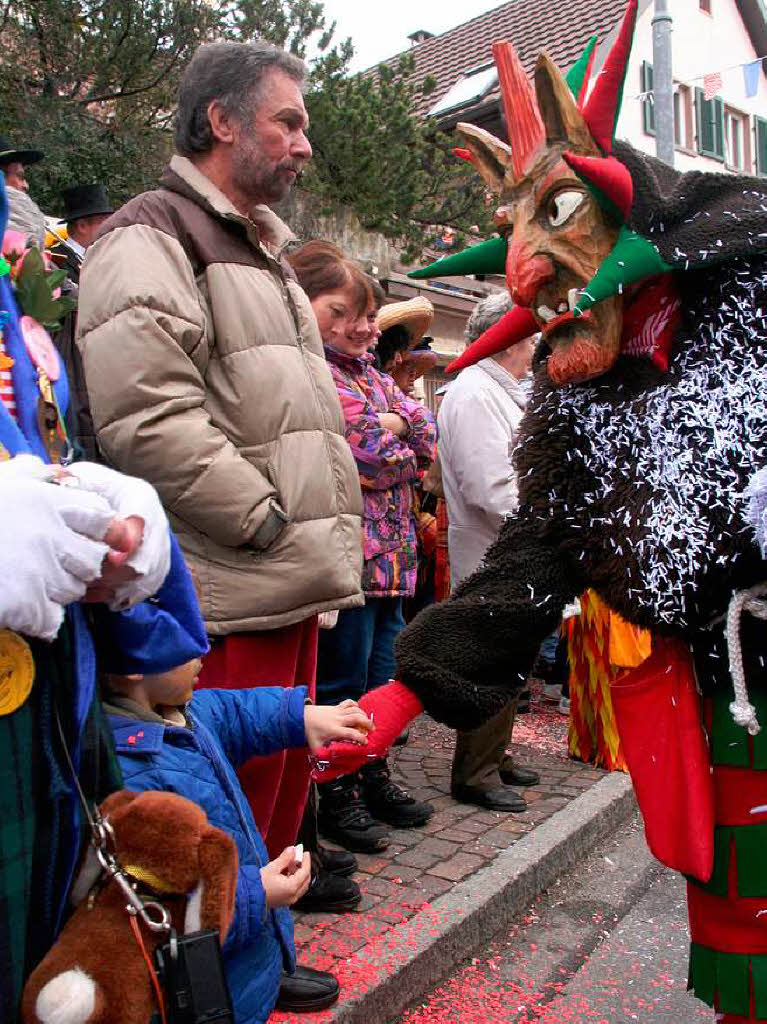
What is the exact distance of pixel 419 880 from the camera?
3.18 metres

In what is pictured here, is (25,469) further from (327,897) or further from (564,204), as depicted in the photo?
(327,897)

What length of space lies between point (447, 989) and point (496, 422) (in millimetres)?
2121

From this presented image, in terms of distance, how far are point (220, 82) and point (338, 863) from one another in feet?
7.53

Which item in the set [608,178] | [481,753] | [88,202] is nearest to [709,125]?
[88,202]

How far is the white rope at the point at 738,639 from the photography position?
164 cm

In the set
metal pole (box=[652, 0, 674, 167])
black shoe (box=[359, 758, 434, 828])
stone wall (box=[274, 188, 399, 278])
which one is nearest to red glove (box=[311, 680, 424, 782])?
black shoe (box=[359, 758, 434, 828])

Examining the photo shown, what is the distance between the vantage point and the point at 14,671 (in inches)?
47.4

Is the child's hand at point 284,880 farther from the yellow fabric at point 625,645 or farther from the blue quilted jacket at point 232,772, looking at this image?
the yellow fabric at point 625,645

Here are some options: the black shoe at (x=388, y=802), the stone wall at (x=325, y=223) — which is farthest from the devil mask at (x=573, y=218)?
the stone wall at (x=325, y=223)

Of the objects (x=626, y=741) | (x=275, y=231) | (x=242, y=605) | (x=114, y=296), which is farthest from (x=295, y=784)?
(x=275, y=231)

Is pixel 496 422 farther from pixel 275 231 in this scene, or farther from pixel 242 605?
pixel 242 605

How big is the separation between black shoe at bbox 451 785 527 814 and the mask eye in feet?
8.79

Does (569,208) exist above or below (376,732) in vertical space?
above

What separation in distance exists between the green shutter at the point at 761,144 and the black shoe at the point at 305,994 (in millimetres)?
19136
